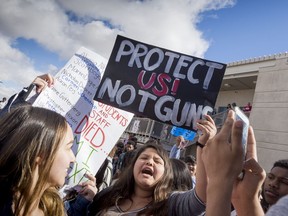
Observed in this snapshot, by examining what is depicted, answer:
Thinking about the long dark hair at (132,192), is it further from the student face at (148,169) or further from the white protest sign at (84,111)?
the white protest sign at (84,111)

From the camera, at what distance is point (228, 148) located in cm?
86

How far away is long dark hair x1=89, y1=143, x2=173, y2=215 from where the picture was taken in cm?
180

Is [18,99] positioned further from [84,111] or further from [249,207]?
[249,207]

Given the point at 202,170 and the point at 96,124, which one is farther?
the point at 96,124

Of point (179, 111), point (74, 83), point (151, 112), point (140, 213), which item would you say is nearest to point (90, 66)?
point (74, 83)

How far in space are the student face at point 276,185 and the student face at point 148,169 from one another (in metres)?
1.30

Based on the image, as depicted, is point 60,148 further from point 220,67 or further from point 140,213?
point 220,67

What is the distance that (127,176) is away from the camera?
2.20m

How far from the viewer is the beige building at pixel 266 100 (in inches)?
454

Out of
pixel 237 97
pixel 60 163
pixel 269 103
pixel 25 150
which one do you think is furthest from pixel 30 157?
pixel 237 97

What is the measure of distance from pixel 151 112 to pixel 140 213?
1.17 meters

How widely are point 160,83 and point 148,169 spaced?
3.53ft

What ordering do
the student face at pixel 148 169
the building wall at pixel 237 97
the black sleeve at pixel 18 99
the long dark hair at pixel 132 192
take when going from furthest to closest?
the building wall at pixel 237 97 → the black sleeve at pixel 18 99 → the student face at pixel 148 169 → the long dark hair at pixel 132 192

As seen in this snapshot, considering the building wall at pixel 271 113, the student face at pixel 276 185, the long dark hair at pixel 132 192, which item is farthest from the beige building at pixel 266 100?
the long dark hair at pixel 132 192
